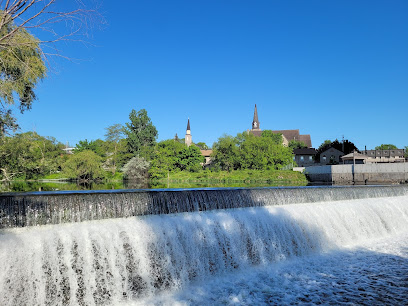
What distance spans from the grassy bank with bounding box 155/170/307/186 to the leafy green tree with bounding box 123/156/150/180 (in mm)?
3689

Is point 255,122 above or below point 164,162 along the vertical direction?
above

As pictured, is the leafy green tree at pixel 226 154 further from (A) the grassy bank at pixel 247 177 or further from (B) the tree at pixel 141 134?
(B) the tree at pixel 141 134

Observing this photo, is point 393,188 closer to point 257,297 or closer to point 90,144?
point 257,297

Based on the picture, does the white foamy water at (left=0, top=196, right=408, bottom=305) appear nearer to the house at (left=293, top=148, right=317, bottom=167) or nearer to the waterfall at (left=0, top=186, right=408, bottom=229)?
the waterfall at (left=0, top=186, right=408, bottom=229)

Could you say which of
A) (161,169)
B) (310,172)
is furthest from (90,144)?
(310,172)

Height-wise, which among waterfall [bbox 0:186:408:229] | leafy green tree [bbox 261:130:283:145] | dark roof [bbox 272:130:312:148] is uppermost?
dark roof [bbox 272:130:312:148]

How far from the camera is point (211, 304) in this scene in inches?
252

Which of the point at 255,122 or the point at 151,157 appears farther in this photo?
the point at 255,122

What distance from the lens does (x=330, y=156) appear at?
70125 millimetres

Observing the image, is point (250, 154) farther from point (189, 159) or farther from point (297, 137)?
point (297, 137)

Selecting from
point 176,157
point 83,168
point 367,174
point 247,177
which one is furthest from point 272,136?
point 83,168

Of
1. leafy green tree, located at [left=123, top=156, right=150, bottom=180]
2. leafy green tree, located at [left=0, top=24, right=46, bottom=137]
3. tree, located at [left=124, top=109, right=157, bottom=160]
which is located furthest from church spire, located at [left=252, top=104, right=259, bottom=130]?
leafy green tree, located at [left=0, top=24, right=46, bottom=137]

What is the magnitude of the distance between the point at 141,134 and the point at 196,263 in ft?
169

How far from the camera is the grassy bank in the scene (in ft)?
154
